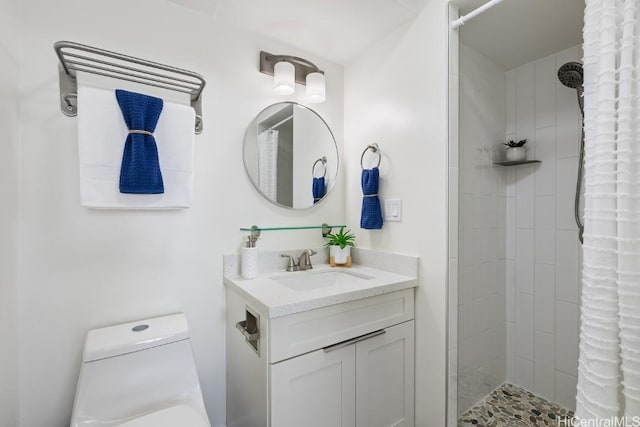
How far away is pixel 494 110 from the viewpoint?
74.7 inches

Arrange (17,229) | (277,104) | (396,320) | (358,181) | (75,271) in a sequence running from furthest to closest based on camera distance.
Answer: (358,181) → (277,104) → (396,320) → (75,271) → (17,229)

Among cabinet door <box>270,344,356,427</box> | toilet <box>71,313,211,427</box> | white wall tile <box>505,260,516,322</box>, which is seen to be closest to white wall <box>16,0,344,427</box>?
toilet <box>71,313,211,427</box>

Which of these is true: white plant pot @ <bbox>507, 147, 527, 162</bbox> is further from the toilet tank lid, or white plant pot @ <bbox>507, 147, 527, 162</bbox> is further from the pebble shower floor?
the toilet tank lid

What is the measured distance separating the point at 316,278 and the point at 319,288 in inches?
9.1

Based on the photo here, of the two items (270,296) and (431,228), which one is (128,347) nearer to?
(270,296)

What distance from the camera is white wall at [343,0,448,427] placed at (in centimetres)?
138

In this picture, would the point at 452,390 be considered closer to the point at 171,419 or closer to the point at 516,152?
the point at 171,419

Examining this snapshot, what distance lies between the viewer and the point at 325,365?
1175mm

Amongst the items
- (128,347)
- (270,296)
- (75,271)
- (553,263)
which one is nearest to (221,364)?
(128,347)

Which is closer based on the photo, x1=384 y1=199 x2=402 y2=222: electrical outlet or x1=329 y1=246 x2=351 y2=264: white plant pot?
x1=384 y1=199 x2=402 y2=222: electrical outlet

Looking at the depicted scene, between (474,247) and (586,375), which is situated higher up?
(474,247)

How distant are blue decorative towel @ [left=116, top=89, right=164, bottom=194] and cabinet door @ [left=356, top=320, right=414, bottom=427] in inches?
42.4

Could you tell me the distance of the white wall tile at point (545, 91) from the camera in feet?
5.78

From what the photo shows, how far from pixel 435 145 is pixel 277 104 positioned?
89cm
